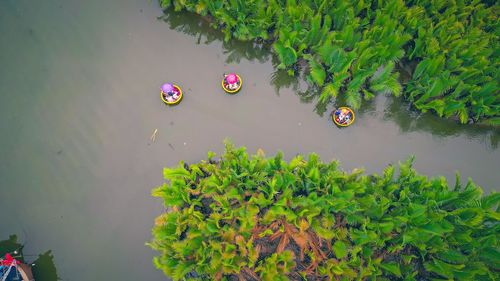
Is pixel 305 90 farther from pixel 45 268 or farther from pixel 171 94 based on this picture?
pixel 45 268

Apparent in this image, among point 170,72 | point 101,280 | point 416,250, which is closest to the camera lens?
point 416,250

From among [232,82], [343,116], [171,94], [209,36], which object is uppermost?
[209,36]

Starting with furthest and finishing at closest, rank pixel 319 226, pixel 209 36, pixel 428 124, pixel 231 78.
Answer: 1. pixel 209 36
2. pixel 428 124
3. pixel 231 78
4. pixel 319 226

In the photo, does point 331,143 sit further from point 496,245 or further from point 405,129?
point 496,245

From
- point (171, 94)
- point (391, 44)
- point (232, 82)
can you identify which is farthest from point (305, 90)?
point (171, 94)

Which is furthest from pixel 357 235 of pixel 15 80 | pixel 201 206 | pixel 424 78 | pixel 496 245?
pixel 15 80

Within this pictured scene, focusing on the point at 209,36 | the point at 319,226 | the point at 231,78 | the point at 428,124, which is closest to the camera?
the point at 319,226

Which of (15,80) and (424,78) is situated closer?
(424,78)

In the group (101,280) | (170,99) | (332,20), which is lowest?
(101,280)
